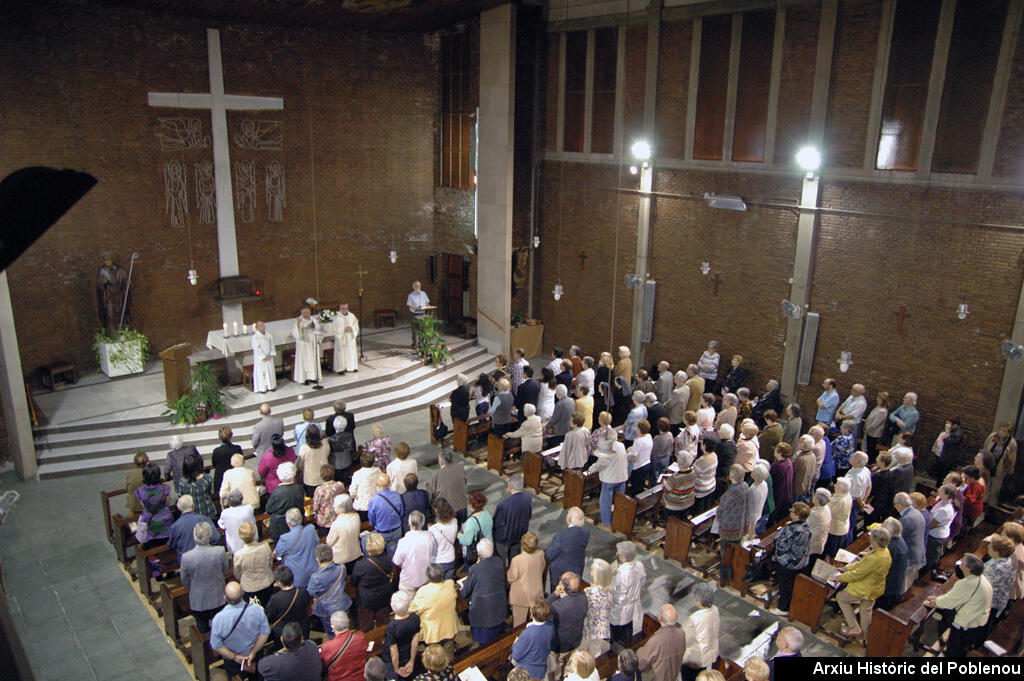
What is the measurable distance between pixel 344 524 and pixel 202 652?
175cm

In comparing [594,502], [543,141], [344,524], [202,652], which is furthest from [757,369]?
[202,652]

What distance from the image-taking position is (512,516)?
8.29 meters

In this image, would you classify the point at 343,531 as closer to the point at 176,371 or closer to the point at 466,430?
the point at 466,430

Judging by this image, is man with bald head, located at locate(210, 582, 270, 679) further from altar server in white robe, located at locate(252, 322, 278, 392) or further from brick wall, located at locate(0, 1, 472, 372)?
brick wall, located at locate(0, 1, 472, 372)

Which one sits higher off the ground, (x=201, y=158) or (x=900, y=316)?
(x=201, y=158)

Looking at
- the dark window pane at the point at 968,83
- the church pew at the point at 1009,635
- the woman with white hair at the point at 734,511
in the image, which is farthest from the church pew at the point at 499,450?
the dark window pane at the point at 968,83

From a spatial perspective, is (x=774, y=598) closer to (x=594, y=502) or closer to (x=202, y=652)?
(x=594, y=502)

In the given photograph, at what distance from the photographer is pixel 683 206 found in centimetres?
1530

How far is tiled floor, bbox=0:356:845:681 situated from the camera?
→ 800cm

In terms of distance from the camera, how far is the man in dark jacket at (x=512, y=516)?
27.1 feet

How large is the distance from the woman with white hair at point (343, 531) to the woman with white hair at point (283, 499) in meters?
0.63

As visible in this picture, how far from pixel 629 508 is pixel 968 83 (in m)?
8.20

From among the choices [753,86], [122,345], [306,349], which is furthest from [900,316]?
[122,345]

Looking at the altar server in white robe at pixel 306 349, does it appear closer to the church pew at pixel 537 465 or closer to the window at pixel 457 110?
the church pew at pixel 537 465
